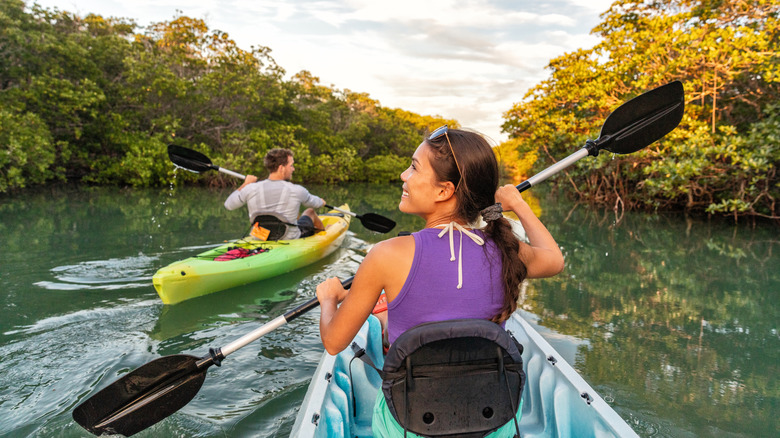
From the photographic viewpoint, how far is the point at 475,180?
1.29 metres

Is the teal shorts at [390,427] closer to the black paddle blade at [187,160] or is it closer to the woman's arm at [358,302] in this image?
the woman's arm at [358,302]

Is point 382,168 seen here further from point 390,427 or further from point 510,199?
point 390,427

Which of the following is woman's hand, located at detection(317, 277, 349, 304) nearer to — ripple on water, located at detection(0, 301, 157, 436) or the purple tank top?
the purple tank top

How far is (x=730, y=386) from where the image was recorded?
303 cm

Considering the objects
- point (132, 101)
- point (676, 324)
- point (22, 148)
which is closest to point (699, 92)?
point (676, 324)

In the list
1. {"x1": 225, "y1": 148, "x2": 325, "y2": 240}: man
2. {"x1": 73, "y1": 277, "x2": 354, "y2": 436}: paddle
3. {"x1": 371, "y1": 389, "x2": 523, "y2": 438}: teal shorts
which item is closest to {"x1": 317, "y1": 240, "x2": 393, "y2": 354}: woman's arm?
{"x1": 371, "y1": 389, "x2": 523, "y2": 438}: teal shorts

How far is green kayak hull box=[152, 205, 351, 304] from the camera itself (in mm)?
3986

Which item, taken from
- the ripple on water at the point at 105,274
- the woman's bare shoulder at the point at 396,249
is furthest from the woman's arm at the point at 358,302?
the ripple on water at the point at 105,274

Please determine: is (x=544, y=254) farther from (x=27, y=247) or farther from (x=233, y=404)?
(x=27, y=247)

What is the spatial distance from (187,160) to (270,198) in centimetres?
131

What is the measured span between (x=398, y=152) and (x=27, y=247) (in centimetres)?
2634

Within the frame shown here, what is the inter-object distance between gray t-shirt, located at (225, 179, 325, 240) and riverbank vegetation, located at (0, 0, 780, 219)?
11.1ft

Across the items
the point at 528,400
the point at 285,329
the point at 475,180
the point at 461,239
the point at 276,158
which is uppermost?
the point at 276,158

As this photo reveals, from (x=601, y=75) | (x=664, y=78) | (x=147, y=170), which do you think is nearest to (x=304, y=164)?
(x=147, y=170)
